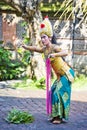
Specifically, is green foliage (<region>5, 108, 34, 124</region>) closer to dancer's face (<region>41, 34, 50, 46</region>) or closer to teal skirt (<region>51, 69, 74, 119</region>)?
teal skirt (<region>51, 69, 74, 119</region>)

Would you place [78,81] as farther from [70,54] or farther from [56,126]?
[56,126]

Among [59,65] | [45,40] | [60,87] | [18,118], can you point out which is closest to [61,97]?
[60,87]

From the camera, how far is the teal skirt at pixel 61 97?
21.1 feet

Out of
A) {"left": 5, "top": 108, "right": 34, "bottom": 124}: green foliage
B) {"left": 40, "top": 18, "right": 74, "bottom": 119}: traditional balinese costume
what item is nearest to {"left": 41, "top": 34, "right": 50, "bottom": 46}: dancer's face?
{"left": 40, "top": 18, "right": 74, "bottom": 119}: traditional balinese costume

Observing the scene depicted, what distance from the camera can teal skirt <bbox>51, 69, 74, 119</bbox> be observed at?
6.44m

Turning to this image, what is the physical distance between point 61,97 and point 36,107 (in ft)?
5.09

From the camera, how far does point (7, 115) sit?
6.98 metres

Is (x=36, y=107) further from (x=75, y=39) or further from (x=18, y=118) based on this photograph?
→ (x=75, y=39)

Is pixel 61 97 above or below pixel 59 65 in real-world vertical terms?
below

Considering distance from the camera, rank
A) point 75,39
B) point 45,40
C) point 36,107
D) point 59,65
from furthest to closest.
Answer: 1. point 75,39
2. point 36,107
3. point 59,65
4. point 45,40

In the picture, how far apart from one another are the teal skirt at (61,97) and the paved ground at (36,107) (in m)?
0.20

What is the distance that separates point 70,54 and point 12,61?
63.9 inches

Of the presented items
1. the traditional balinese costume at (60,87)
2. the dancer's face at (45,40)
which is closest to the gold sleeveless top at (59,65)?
the traditional balinese costume at (60,87)

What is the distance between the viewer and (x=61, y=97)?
6.46m
